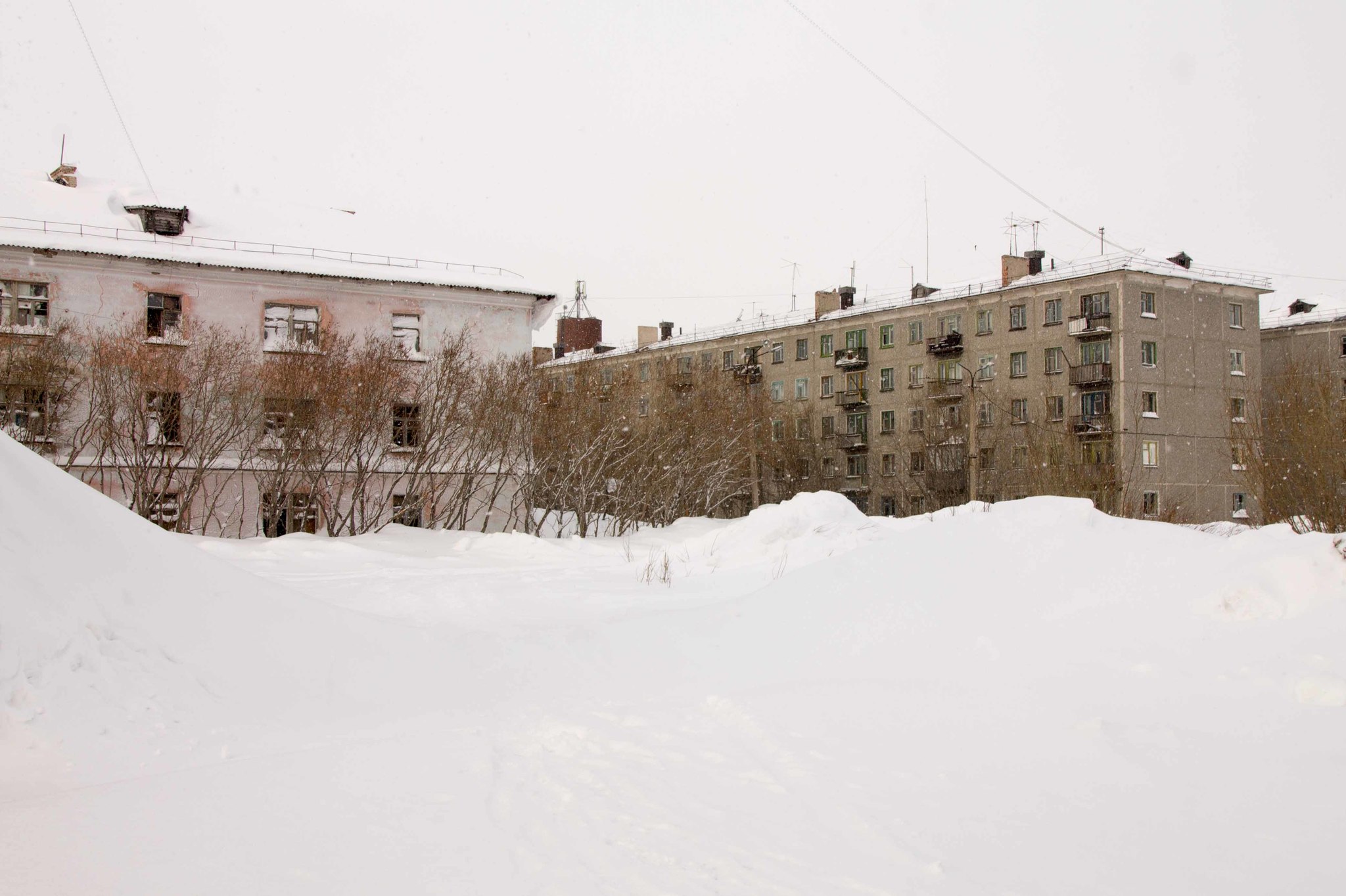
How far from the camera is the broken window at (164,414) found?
25.8 m

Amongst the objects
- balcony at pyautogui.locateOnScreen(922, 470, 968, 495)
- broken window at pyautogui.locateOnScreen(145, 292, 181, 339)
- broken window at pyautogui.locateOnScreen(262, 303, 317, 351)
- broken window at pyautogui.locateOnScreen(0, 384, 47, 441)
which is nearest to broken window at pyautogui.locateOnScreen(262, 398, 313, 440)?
broken window at pyautogui.locateOnScreen(262, 303, 317, 351)

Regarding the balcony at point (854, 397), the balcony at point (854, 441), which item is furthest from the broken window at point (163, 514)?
the balcony at point (854, 397)

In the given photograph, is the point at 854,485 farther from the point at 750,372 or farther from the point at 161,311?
the point at 161,311

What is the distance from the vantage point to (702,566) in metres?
17.4

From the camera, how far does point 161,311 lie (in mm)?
31172

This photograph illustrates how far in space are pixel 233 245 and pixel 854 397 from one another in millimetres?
37825

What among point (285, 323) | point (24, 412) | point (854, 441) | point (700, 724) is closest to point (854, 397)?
point (854, 441)

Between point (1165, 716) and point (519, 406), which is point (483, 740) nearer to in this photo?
point (1165, 716)

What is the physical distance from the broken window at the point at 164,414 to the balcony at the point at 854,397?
41.8 meters

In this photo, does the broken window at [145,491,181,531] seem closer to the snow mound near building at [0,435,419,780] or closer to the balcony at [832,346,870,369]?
the snow mound near building at [0,435,419,780]

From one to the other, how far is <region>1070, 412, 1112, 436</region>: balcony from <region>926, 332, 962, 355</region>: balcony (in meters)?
8.45

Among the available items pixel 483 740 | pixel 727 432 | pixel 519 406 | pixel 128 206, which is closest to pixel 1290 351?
pixel 727 432

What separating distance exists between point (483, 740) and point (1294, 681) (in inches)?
239

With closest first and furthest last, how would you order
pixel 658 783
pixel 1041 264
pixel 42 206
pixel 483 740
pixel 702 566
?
pixel 658 783
pixel 483 740
pixel 702 566
pixel 42 206
pixel 1041 264
